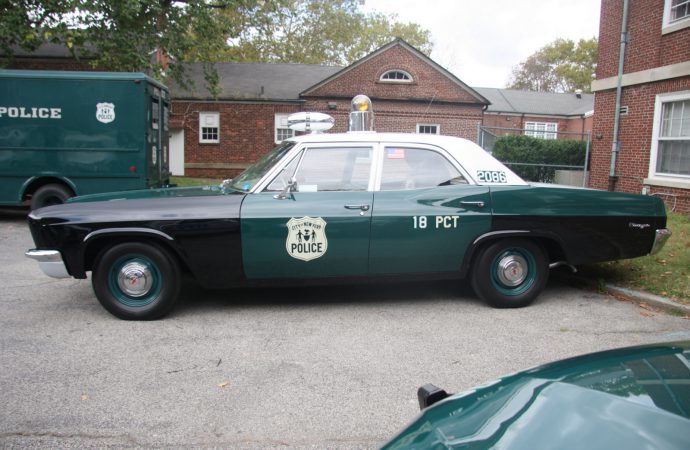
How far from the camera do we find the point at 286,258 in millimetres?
4781

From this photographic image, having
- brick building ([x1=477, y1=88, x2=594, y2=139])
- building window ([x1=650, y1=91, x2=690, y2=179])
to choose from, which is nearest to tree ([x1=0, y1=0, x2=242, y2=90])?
building window ([x1=650, y1=91, x2=690, y2=179])

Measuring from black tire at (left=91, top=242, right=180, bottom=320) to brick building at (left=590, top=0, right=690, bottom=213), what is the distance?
34.4ft

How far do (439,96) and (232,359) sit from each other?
22.3 meters

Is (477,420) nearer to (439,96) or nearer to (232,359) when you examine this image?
(232,359)

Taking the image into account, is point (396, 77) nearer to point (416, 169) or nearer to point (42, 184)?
point (42, 184)

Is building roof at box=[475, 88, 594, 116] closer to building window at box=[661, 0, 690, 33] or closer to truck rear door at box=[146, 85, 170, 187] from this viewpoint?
building window at box=[661, 0, 690, 33]

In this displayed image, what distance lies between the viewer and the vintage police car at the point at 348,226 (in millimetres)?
4707

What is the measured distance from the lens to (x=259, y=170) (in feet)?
17.3

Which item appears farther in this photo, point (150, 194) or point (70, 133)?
point (70, 133)

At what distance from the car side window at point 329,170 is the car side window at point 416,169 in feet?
0.69

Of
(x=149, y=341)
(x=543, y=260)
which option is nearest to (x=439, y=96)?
(x=543, y=260)

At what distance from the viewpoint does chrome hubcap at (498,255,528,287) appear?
520cm

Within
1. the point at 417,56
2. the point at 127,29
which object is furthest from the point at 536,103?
the point at 127,29

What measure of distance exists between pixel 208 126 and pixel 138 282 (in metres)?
20.5
